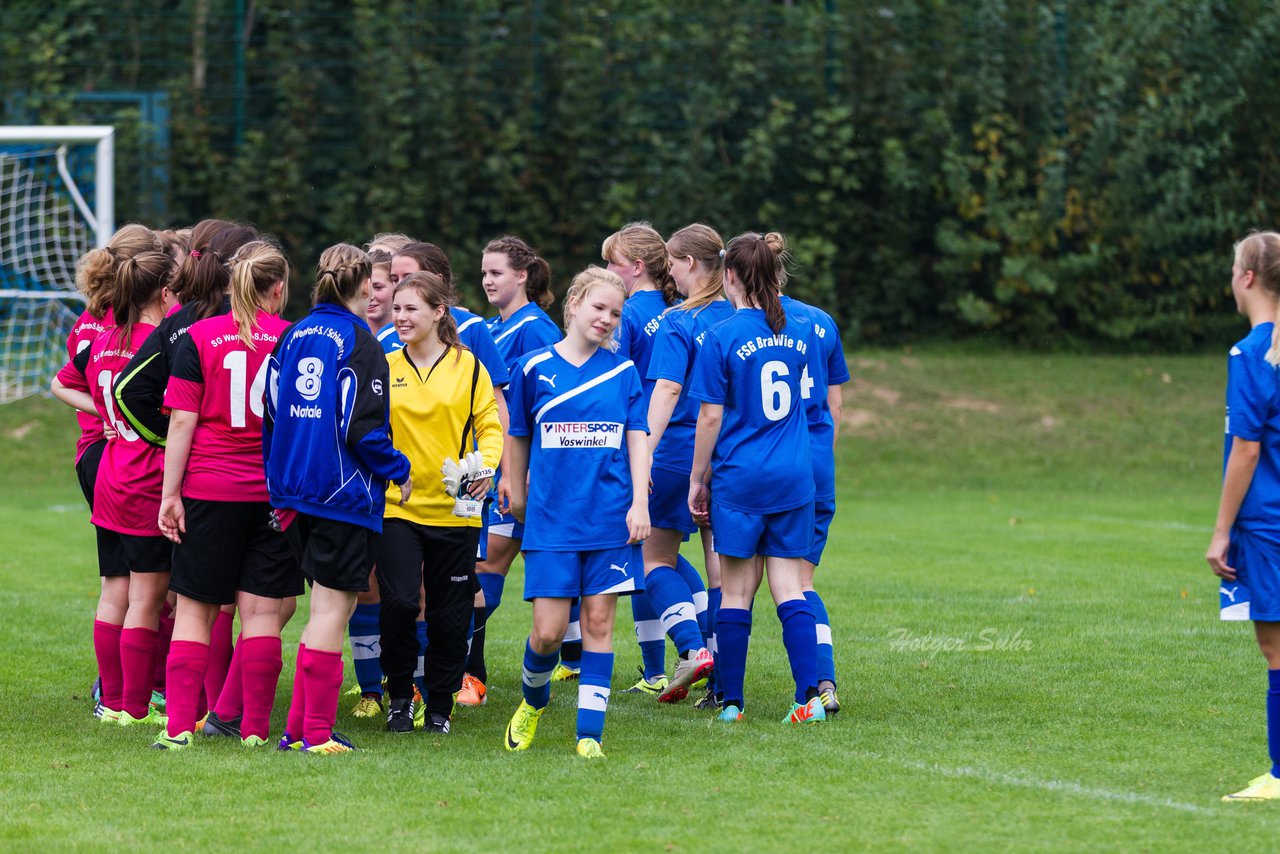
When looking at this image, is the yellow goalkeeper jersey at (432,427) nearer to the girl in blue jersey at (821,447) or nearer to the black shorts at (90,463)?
the girl in blue jersey at (821,447)

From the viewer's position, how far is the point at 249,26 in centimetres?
2072

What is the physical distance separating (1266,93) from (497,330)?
18.5 m

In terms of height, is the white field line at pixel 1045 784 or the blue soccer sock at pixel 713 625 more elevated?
the white field line at pixel 1045 784

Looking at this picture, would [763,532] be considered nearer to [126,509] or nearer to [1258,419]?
[1258,419]

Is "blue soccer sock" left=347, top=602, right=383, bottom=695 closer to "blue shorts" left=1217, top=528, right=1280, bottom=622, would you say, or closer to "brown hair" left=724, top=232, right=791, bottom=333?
"brown hair" left=724, top=232, right=791, bottom=333

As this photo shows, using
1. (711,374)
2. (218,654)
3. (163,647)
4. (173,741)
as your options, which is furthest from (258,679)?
(711,374)

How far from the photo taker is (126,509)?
6281 millimetres

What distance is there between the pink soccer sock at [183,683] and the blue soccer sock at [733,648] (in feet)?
6.95

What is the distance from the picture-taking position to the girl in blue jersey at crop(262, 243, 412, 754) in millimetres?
5641

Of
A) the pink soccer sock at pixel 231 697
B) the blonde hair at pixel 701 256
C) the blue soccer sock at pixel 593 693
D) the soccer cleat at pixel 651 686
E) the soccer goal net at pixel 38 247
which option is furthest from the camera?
the soccer goal net at pixel 38 247

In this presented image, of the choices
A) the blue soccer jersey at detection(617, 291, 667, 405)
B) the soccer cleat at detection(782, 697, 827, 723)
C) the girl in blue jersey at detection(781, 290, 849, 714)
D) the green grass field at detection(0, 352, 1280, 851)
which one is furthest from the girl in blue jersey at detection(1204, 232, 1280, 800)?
the blue soccer jersey at detection(617, 291, 667, 405)

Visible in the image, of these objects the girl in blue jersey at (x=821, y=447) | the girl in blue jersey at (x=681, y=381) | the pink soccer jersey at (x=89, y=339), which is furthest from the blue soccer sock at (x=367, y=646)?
the girl in blue jersey at (x=821, y=447)

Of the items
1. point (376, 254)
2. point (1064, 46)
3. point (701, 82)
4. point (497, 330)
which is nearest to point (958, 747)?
point (497, 330)

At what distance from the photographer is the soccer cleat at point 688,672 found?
22.6ft
